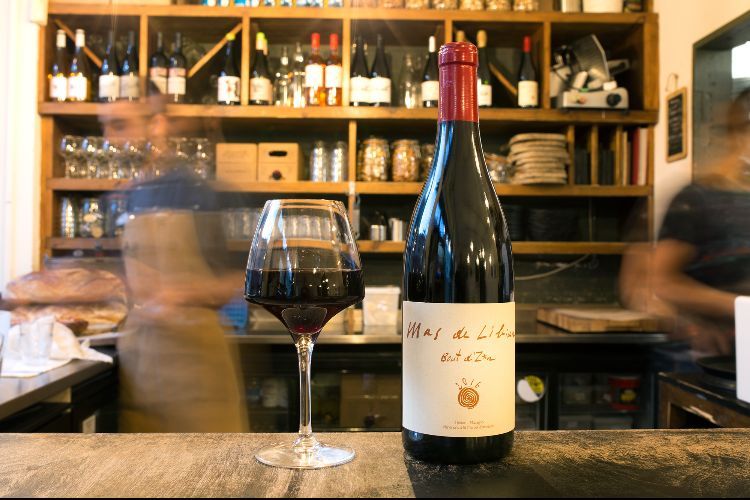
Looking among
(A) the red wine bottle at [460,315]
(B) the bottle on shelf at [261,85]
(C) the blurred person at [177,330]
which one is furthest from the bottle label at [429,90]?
(A) the red wine bottle at [460,315]

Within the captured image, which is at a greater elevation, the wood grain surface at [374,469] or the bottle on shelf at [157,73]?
the bottle on shelf at [157,73]

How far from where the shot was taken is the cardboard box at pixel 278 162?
317 centimetres

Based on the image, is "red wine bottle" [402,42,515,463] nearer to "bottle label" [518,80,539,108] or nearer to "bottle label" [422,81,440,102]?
"bottle label" [422,81,440,102]

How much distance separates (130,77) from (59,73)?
343mm

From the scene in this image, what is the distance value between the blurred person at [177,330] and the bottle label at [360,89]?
1.33m

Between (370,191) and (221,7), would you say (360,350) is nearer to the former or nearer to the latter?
(370,191)

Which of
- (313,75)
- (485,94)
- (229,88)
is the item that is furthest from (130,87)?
(485,94)

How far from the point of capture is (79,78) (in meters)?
3.22

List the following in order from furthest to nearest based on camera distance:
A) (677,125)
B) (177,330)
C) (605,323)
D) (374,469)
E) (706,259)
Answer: (677,125) → (605,323) → (706,259) → (177,330) → (374,469)

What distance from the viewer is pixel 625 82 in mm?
3598

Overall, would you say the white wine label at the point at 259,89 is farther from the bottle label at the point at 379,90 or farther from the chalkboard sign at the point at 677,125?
the chalkboard sign at the point at 677,125

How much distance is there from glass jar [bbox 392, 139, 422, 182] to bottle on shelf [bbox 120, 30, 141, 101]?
46.4 inches

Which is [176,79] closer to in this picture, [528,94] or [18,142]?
[18,142]

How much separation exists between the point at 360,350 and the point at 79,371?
1.09 m
